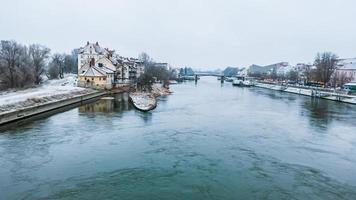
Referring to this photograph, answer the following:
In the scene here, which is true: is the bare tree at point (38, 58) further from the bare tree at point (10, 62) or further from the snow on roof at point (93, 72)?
the snow on roof at point (93, 72)

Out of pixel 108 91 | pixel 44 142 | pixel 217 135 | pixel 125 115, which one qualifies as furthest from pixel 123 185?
pixel 108 91

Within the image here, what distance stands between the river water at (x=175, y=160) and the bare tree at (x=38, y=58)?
29.4 metres

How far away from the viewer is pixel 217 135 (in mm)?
18312

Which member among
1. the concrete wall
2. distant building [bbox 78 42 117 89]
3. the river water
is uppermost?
distant building [bbox 78 42 117 89]

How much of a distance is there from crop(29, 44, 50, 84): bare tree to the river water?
29.4 meters

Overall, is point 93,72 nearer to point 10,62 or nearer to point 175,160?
point 10,62

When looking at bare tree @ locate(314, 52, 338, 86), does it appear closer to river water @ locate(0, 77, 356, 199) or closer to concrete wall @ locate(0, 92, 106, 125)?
river water @ locate(0, 77, 356, 199)

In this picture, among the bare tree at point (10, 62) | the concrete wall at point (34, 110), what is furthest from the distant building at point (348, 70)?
the bare tree at point (10, 62)

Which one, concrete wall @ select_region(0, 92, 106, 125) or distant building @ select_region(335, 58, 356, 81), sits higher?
distant building @ select_region(335, 58, 356, 81)

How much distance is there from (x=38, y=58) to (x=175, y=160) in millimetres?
44187

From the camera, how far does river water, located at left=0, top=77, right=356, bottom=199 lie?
10.2 m

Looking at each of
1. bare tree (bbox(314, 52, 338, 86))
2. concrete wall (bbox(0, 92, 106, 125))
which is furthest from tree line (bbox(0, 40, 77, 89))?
bare tree (bbox(314, 52, 338, 86))

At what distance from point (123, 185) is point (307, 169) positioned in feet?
25.0

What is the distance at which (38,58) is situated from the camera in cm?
4969
